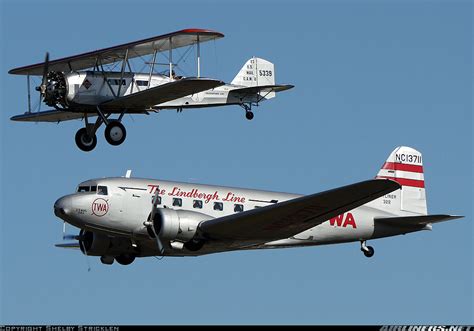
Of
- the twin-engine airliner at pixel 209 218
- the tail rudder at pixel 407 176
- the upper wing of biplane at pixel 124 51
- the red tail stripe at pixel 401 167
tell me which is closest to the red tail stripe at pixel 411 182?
the tail rudder at pixel 407 176

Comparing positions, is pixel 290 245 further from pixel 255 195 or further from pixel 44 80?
pixel 44 80

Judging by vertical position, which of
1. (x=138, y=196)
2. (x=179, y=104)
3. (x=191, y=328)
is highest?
(x=179, y=104)

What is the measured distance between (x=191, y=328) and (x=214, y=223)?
8.13 meters

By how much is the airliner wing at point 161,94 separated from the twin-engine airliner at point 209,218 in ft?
8.36

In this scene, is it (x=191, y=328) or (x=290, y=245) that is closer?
(x=191, y=328)

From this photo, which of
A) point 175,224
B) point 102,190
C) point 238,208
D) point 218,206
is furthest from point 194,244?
point 102,190

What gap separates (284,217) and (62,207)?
6.83m

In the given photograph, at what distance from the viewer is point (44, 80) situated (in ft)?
147

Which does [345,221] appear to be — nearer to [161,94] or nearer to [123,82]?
[161,94]

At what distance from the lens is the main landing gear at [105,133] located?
144 feet

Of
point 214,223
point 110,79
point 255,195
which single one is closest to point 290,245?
point 255,195

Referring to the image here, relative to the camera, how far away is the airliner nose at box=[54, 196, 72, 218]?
41.4 m

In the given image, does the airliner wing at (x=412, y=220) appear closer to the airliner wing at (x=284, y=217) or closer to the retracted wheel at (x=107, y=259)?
the airliner wing at (x=284, y=217)

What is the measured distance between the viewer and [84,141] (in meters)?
45.0
